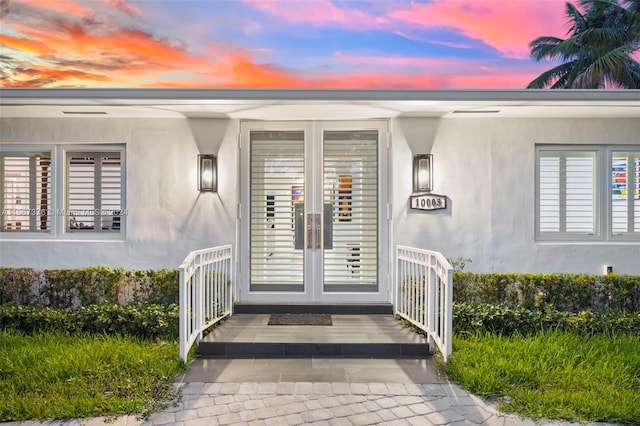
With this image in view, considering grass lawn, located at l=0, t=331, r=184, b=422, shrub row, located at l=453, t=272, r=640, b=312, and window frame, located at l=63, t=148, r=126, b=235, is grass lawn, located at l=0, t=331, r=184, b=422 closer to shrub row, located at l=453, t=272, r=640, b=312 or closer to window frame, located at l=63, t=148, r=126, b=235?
window frame, located at l=63, t=148, r=126, b=235

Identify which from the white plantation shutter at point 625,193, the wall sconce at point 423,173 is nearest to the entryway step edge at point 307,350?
the wall sconce at point 423,173

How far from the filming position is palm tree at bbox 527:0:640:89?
13.8 m

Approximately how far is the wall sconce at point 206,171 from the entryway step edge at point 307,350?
207cm

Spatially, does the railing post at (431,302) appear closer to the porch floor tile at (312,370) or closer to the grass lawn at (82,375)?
the porch floor tile at (312,370)

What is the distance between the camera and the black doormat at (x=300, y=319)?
15.5 ft

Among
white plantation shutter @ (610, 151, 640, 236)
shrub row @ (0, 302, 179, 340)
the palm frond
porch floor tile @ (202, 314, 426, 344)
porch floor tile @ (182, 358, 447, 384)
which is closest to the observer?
porch floor tile @ (182, 358, 447, 384)

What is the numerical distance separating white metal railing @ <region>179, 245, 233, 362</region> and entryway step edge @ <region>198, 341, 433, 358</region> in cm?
25

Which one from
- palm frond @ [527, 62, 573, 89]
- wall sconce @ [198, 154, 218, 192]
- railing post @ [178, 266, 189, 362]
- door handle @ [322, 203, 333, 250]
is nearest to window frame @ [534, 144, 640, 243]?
door handle @ [322, 203, 333, 250]

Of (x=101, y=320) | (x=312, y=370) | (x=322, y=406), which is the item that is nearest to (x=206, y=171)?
(x=101, y=320)

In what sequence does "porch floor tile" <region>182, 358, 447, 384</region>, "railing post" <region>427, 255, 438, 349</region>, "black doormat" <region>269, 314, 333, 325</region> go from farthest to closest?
1. "black doormat" <region>269, 314, 333, 325</region>
2. "railing post" <region>427, 255, 438, 349</region>
3. "porch floor tile" <region>182, 358, 447, 384</region>

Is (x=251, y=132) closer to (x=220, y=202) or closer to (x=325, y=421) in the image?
(x=220, y=202)

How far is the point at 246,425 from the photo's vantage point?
282 centimetres

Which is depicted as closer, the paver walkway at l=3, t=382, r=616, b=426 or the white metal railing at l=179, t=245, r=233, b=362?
the paver walkway at l=3, t=382, r=616, b=426

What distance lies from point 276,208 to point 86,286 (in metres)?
2.48
